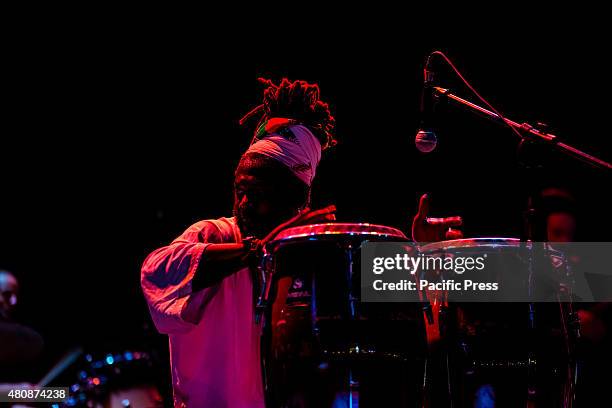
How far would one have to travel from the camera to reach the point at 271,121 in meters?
3.37

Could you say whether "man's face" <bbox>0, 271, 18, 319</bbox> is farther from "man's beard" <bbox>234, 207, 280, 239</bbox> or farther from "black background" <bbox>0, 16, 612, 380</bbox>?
"man's beard" <bbox>234, 207, 280, 239</bbox>

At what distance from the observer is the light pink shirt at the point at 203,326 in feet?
9.48

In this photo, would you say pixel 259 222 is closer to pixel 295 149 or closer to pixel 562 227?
pixel 295 149

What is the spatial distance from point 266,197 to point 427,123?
824 millimetres

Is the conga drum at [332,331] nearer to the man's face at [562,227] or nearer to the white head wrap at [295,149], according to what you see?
the white head wrap at [295,149]

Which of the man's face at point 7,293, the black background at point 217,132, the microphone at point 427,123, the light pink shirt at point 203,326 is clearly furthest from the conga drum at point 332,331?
the man's face at point 7,293

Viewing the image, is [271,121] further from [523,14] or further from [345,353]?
[523,14]

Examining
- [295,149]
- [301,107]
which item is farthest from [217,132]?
[295,149]

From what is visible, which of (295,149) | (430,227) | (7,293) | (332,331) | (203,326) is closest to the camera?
(332,331)

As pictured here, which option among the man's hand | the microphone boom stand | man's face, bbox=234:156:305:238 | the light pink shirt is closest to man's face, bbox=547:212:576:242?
the man's hand

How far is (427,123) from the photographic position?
3.15 meters

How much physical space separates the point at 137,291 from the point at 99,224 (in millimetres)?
761

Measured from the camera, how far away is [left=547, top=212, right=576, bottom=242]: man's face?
5.25 m

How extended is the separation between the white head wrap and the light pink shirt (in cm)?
47
